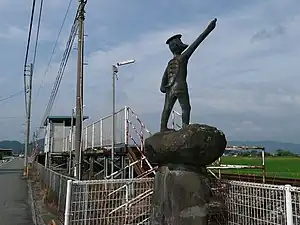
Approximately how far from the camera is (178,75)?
7.07 meters

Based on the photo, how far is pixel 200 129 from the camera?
625 centimetres

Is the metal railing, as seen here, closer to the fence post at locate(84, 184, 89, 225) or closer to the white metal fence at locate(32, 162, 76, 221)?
the fence post at locate(84, 184, 89, 225)

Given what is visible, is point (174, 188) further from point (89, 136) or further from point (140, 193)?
point (89, 136)

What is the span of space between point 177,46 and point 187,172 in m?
2.13

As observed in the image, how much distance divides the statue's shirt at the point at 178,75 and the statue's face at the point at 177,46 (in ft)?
0.39

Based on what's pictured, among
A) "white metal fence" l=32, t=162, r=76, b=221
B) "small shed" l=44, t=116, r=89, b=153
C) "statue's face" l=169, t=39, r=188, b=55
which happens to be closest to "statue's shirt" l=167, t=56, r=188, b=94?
"statue's face" l=169, t=39, r=188, b=55

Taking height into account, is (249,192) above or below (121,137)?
below

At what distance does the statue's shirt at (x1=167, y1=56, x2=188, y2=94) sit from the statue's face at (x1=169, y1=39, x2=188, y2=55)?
12cm

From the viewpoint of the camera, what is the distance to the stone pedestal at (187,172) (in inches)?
245

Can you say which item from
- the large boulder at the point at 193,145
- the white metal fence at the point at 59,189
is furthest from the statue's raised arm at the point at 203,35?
the white metal fence at the point at 59,189

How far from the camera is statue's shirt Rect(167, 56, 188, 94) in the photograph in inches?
277

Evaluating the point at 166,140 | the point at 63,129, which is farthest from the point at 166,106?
the point at 63,129

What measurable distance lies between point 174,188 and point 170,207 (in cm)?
30

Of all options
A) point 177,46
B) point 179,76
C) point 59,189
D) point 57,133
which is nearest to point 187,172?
point 179,76
